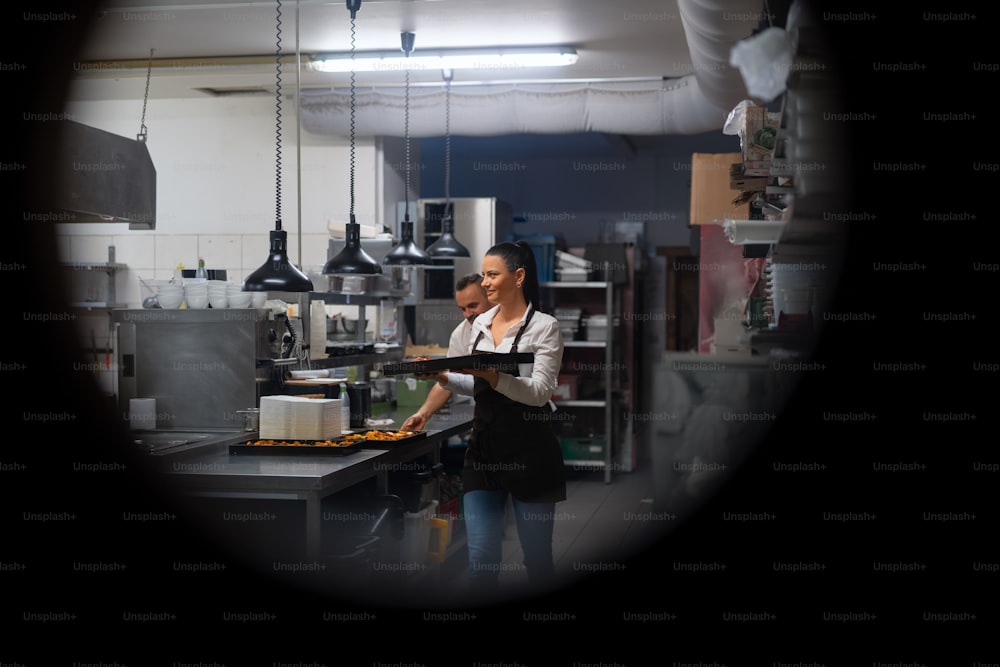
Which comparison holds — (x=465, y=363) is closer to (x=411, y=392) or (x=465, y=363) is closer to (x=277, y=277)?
(x=277, y=277)

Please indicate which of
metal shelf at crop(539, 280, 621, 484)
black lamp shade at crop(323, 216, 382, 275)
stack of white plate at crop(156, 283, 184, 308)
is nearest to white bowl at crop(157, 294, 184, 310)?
stack of white plate at crop(156, 283, 184, 308)

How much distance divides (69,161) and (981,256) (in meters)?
3.37

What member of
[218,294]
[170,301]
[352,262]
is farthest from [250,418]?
[352,262]

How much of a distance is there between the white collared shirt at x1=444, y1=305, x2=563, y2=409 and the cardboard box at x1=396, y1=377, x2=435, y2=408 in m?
2.85

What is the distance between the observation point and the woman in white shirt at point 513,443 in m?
3.50

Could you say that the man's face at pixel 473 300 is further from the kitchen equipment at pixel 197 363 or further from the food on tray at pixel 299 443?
the food on tray at pixel 299 443

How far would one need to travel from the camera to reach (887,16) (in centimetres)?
210

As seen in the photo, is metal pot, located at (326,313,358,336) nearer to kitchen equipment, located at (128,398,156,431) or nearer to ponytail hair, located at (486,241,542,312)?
kitchen equipment, located at (128,398,156,431)

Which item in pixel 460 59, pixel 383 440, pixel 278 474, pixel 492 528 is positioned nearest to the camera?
pixel 492 528

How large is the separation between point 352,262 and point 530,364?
1515mm

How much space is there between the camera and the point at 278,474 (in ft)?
11.9

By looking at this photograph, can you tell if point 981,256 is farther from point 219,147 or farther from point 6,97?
point 219,147

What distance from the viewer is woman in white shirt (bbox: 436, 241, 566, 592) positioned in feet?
11.5

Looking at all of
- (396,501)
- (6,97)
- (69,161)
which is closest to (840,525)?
(396,501)
